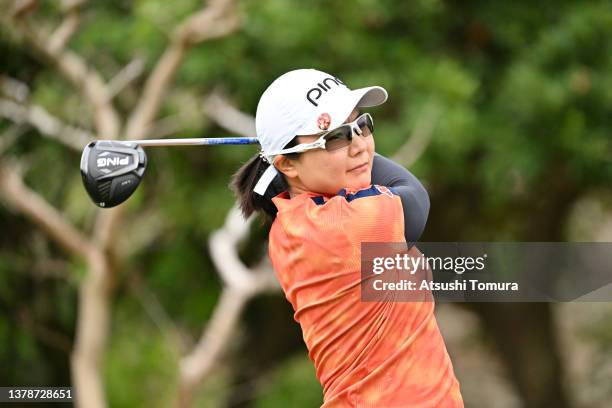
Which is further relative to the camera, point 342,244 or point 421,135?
point 421,135

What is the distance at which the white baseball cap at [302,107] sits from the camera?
2.38m

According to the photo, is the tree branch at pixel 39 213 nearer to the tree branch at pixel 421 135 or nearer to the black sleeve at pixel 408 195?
the tree branch at pixel 421 135

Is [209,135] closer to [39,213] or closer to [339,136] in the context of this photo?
[39,213]

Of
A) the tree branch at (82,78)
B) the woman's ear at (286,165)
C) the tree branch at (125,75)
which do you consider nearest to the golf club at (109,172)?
the woman's ear at (286,165)

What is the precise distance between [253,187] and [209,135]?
554cm

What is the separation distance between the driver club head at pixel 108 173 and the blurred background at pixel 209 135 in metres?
4.34

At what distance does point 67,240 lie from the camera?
7770mm

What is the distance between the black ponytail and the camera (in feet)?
8.37

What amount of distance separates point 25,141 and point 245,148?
1.82m

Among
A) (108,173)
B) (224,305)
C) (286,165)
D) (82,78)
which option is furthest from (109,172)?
(224,305)

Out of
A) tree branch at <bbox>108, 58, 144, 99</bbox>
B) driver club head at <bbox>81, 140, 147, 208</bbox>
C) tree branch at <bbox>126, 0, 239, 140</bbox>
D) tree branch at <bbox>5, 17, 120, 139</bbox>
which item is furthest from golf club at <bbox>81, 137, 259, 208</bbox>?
tree branch at <bbox>108, 58, 144, 99</bbox>

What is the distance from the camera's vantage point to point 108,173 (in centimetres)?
272

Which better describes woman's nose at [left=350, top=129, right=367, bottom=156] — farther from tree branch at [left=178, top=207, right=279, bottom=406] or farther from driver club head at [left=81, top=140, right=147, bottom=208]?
tree branch at [left=178, top=207, right=279, bottom=406]

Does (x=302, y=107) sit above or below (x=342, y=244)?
above
